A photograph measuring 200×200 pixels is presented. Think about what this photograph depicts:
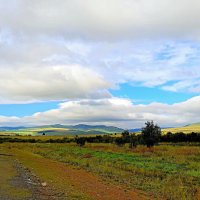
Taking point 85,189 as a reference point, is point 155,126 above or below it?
above

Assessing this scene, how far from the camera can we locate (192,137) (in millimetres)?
123688

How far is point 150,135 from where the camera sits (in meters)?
83.6

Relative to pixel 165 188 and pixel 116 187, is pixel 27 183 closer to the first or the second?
pixel 116 187

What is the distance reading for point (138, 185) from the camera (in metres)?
27.0

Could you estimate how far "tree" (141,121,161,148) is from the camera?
83438 millimetres

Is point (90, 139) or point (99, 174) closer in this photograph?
point (99, 174)

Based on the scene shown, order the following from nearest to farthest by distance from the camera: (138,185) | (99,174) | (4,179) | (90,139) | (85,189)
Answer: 1. (85,189)
2. (4,179)
3. (138,185)
4. (99,174)
5. (90,139)

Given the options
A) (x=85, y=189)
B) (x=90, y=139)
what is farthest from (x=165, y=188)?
(x=90, y=139)

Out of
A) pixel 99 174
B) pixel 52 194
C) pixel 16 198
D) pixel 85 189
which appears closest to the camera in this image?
pixel 16 198

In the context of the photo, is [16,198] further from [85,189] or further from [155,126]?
[155,126]

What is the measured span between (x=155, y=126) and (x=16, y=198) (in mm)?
71445

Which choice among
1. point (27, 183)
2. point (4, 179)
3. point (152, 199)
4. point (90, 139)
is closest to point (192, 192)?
point (152, 199)

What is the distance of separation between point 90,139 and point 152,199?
118m

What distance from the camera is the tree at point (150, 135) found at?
83438 millimetres
